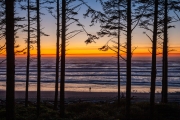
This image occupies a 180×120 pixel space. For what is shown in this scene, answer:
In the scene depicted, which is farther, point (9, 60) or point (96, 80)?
point (96, 80)

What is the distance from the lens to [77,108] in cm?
2023

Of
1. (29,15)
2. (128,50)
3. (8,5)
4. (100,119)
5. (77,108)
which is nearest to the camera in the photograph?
(8,5)

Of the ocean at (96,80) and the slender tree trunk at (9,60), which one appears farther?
the ocean at (96,80)

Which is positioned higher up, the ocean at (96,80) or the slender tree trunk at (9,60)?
the slender tree trunk at (9,60)

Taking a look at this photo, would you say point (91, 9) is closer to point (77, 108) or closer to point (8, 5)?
point (8, 5)

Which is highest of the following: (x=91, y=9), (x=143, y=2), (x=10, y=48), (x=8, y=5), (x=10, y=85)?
(x=143, y=2)

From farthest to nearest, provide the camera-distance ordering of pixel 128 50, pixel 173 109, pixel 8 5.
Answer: pixel 173 109 → pixel 128 50 → pixel 8 5

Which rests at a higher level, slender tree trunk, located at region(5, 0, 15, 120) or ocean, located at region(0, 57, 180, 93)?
slender tree trunk, located at region(5, 0, 15, 120)

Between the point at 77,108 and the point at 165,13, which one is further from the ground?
the point at 165,13

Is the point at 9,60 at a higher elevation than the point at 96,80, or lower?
higher

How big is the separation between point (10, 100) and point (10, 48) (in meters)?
1.79

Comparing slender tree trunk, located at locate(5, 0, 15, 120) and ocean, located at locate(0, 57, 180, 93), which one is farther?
ocean, located at locate(0, 57, 180, 93)

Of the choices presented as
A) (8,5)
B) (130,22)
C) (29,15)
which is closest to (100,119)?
(130,22)

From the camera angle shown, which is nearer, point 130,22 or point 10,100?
point 10,100
